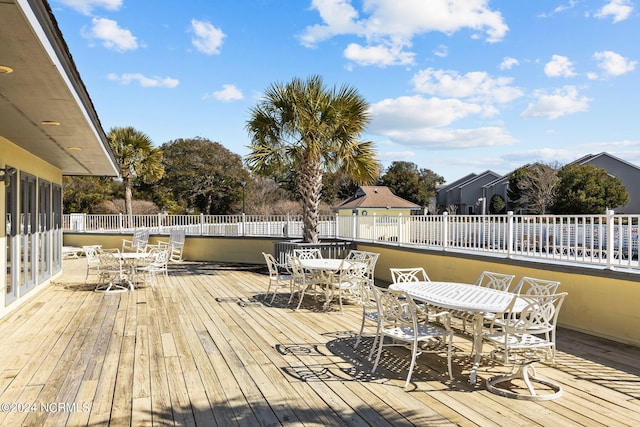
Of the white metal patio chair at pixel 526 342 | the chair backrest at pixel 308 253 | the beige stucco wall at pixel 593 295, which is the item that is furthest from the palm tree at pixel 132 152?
the white metal patio chair at pixel 526 342

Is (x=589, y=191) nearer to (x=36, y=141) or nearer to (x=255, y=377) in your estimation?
(x=255, y=377)

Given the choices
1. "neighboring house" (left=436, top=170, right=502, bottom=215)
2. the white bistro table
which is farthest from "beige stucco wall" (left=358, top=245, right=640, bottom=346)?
"neighboring house" (left=436, top=170, right=502, bottom=215)

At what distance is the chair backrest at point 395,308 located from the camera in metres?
4.08

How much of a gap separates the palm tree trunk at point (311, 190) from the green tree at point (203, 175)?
68.3ft

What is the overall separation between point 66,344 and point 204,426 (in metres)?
3.05

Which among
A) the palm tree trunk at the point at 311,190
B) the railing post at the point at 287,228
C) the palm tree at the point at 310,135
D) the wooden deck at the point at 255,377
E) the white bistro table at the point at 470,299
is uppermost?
the palm tree at the point at 310,135

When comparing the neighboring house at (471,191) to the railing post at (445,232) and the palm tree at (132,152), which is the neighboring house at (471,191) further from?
the railing post at (445,232)

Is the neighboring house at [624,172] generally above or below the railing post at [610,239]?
above

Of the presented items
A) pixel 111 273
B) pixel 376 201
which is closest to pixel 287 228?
pixel 111 273

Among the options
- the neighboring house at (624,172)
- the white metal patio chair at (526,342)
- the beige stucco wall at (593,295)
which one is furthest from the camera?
the neighboring house at (624,172)

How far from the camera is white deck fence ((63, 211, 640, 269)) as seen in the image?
5.35m

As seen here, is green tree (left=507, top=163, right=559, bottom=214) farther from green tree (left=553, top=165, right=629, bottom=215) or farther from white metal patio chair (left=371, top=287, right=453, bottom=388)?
white metal patio chair (left=371, top=287, right=453, bottom=388)

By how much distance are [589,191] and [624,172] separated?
13.6 feet

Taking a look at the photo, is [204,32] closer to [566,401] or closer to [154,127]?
[566,401]
